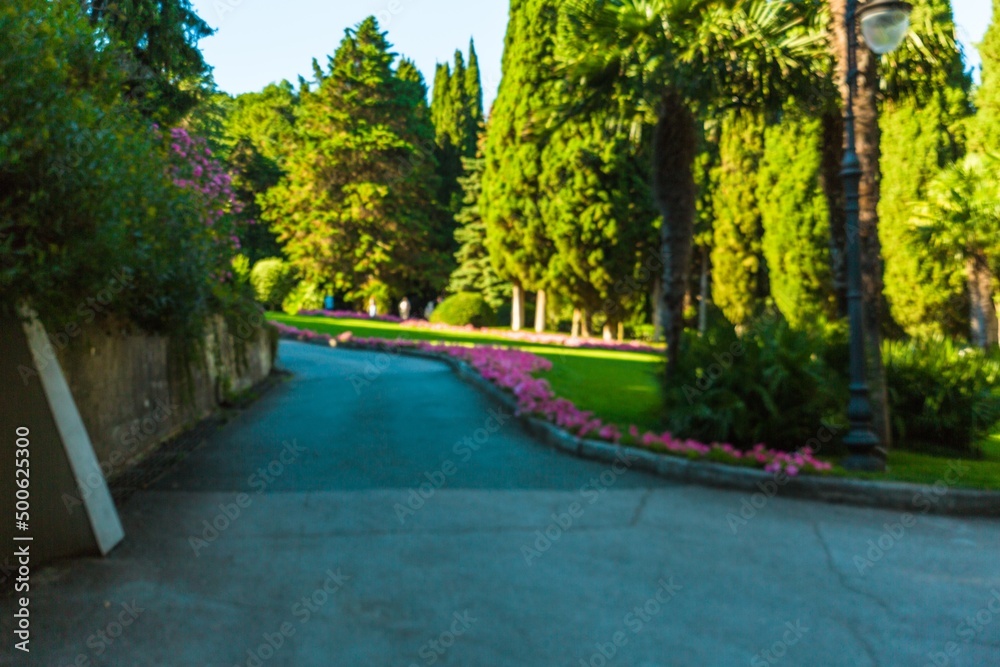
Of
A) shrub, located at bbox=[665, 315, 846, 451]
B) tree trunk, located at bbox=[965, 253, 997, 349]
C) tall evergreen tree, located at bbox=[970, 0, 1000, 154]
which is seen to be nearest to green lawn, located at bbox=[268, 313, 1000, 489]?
shrub, located at bbox=[665, 315, 846, 451]

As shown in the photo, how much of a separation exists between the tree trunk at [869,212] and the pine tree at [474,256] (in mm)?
33078

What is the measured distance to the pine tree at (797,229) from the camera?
31359mm

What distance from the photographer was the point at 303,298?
151ft

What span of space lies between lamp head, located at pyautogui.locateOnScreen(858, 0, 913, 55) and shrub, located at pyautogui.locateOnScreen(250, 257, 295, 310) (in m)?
37.1

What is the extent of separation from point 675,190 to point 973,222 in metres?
12.1

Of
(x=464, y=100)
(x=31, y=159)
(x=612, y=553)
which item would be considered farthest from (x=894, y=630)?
(x=464, y=100)

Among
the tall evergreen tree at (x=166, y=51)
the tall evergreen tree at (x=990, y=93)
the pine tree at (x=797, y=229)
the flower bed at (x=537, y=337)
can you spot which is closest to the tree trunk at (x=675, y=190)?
the tall evergreen tree at (x=166, y=51)

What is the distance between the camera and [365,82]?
150ft

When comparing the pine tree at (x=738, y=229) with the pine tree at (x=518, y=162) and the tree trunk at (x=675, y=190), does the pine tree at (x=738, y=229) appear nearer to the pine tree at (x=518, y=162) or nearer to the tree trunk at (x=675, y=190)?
the pine tree at (x=518, y=162)

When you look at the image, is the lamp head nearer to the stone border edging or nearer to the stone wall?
the stone border edging

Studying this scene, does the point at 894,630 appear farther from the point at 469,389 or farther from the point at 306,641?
the point at 469,389

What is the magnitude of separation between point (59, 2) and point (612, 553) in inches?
229

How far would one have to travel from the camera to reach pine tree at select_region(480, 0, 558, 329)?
33.4 metres

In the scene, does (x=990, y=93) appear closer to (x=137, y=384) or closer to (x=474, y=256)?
(x=137, y=384)
